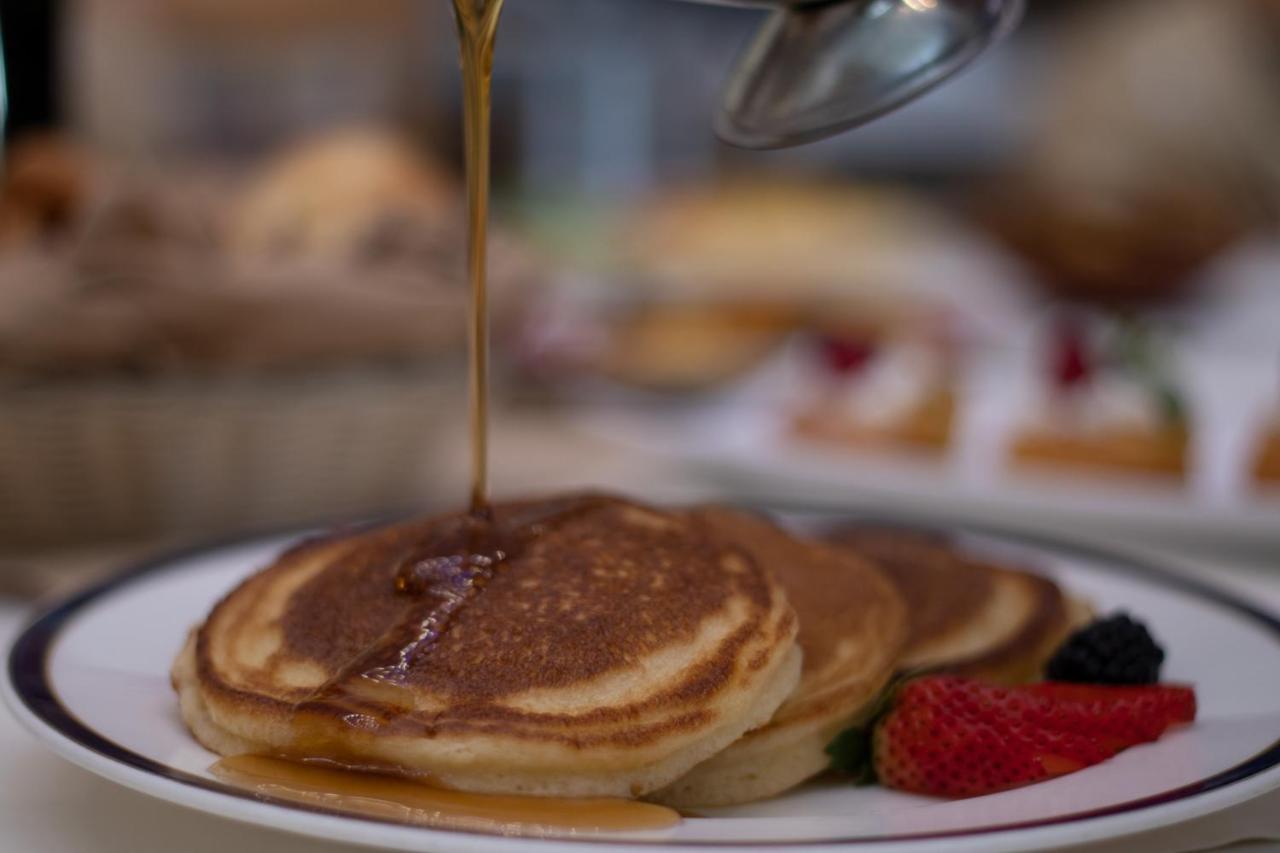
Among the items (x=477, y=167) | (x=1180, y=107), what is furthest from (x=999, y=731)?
(x=1180, y=107)

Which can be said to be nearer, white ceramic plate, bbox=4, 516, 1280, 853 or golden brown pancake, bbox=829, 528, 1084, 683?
white ceramic plate, bbox=4, 516, 1280, 853

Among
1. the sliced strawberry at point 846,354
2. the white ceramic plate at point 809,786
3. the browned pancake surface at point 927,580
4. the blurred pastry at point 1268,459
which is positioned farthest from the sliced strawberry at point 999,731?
the sliced strawberry at point 846,354

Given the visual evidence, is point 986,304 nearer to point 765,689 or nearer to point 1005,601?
point 1005,601

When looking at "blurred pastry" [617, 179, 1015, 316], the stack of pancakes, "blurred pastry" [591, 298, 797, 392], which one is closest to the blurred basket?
the stack of pancakes

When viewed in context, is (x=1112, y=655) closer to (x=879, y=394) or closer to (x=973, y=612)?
(x=973, y=612)

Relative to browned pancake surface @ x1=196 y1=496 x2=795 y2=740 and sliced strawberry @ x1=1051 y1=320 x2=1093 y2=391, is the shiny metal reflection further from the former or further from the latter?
sliced strawberry @ x1=1051 y1=320 x2=1093 y2=391

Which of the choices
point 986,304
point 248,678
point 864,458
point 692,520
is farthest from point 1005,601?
point 986,304
